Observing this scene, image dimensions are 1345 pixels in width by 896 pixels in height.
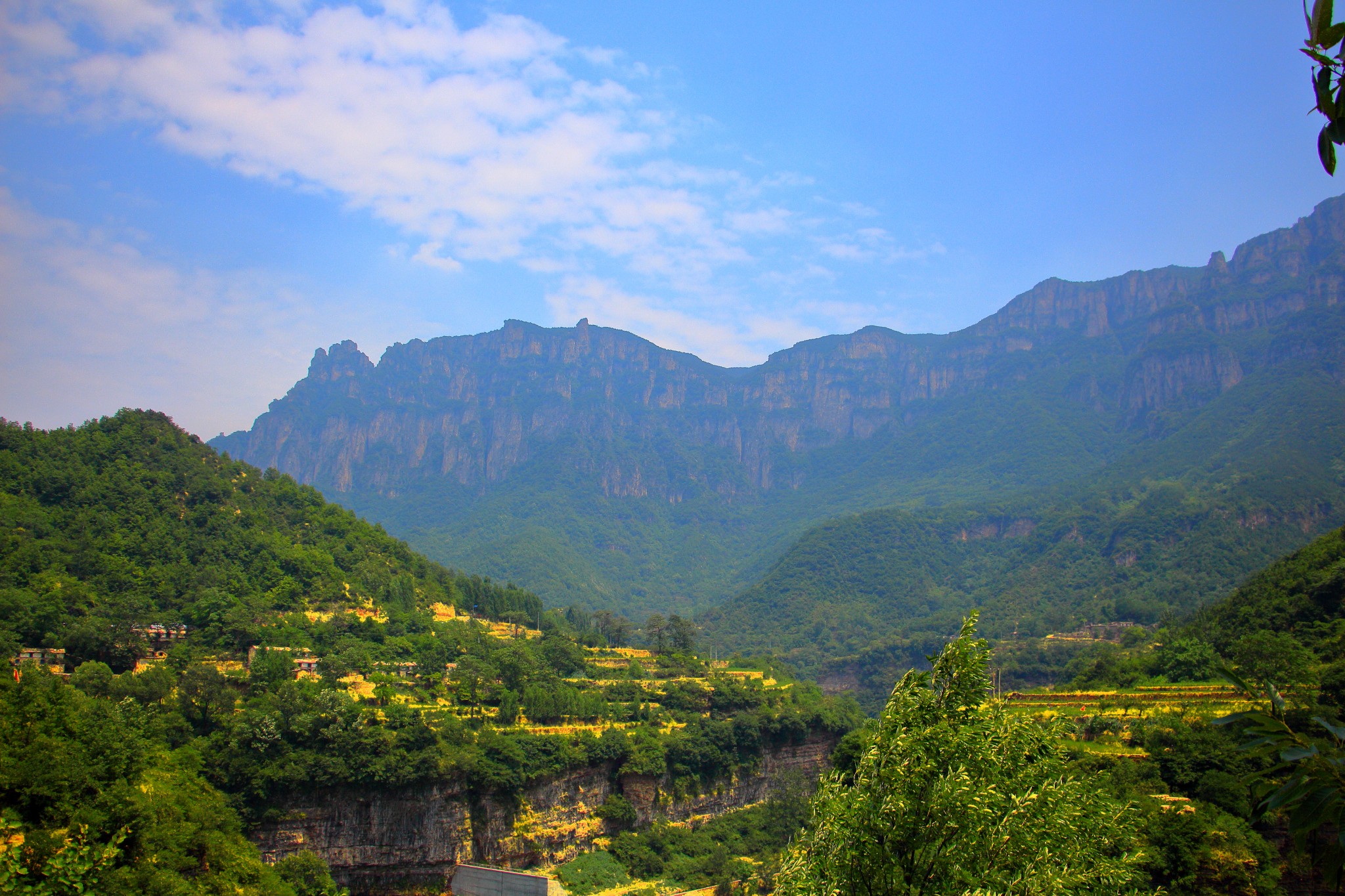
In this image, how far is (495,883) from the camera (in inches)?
1858

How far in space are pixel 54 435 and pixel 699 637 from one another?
109 m

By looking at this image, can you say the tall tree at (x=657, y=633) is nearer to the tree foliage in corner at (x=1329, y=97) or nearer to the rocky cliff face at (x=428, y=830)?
the rocky cliff face at (x=428, y=830)

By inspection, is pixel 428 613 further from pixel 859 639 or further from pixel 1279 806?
pixel 859 639

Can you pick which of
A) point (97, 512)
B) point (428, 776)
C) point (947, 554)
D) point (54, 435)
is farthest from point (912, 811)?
point (947, 554)

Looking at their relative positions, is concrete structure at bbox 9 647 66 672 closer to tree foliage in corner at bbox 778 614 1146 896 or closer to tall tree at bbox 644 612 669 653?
tree foliage in corner at bbox 778 614 1146 896

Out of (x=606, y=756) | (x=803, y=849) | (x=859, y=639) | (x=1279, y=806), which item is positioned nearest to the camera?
(x=1279, y=806)

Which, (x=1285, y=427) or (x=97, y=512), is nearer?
(x=97, y=512)

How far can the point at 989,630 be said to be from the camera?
135 m

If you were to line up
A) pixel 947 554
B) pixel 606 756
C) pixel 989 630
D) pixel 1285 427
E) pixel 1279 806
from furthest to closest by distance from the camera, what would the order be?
pixel 947 554 < pixel 1285 427 < pixel 989 630 < pixel 606 756 < pixel 1279 806

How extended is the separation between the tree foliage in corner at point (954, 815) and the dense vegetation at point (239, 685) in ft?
85.2

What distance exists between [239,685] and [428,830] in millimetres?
14297

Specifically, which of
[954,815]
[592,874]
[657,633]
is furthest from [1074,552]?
[954,815]

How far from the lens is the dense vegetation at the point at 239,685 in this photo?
1340 inches

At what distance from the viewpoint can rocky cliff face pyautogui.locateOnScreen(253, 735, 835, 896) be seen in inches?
1829
